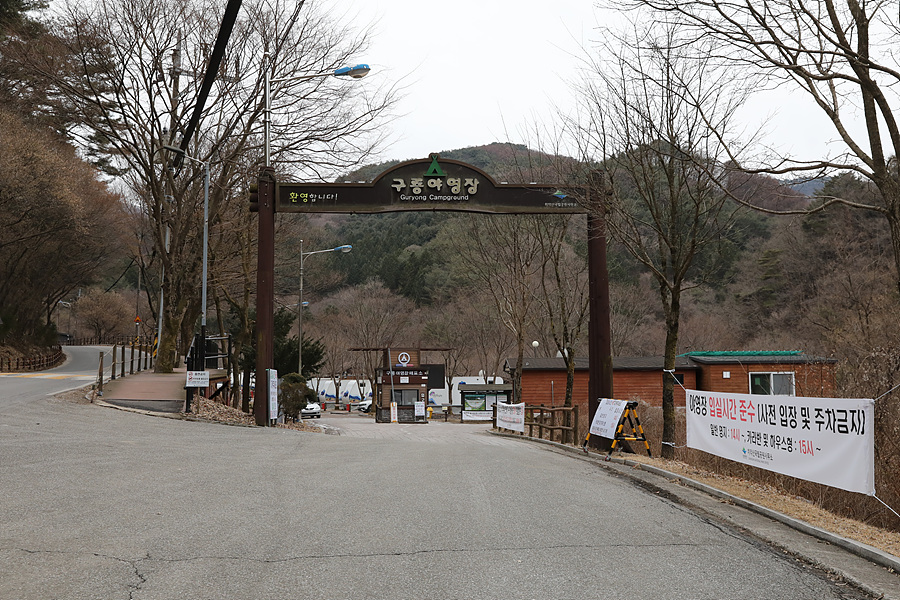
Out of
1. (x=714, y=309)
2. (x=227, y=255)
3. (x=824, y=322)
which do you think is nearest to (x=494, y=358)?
(x=714, y=309)

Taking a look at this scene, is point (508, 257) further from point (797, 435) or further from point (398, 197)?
point (797, 435)

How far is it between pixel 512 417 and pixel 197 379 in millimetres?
12912

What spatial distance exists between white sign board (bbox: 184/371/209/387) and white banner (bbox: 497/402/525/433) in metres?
11.2

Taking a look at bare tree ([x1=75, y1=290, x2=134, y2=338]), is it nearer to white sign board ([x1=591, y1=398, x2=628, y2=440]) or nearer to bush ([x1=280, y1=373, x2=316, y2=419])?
bush ([x1=280, y1=373, x2=316, y2=419])

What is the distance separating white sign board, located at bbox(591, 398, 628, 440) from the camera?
1619cm

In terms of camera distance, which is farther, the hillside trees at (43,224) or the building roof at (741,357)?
the hillside trees at (43,224)

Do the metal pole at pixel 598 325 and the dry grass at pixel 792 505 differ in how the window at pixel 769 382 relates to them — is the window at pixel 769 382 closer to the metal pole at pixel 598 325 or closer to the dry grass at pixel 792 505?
the metal pole at pixel 598 325

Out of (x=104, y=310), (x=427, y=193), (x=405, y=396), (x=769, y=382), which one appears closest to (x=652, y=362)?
(x=769, y=382)

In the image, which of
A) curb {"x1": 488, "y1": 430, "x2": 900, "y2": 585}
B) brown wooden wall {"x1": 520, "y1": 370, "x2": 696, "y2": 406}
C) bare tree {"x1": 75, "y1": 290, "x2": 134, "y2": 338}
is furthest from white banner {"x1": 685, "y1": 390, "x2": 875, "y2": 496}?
bare tree {"x1": 75, "y1": 290, "x2": 134, "y2": 338}

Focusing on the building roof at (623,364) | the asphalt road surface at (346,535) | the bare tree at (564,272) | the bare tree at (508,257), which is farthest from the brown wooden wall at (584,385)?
the asphalt road surface at (346,535)

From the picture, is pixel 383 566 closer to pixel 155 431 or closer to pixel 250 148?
pixel 155 431

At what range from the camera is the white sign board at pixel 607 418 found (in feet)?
53.1

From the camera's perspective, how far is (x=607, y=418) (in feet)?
55.1

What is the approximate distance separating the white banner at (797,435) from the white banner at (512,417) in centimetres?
1481
